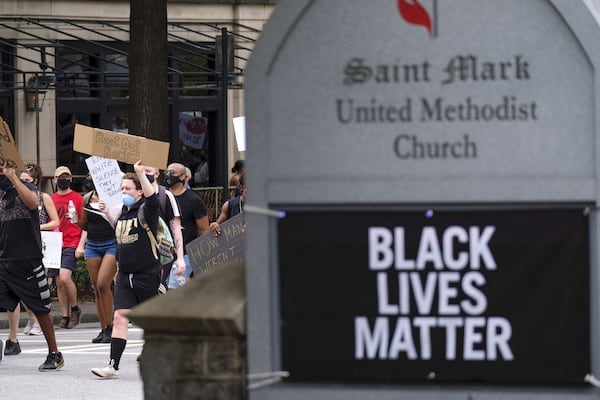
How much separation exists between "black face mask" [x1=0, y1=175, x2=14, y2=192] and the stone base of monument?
7.41 metres

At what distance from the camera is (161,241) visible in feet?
39.3

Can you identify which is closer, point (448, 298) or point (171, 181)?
point (448, 298)

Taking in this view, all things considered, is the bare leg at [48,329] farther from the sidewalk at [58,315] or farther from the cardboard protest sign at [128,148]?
the sidewalk at [58,315]

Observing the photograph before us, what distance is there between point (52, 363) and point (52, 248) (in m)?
4.09

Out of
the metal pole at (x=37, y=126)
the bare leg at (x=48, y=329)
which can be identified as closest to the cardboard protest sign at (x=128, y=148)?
the bare leg at (x=48, y=329)

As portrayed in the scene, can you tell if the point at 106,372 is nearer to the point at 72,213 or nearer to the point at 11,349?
the point at 11,349

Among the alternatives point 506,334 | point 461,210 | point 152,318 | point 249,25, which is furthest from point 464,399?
point 249,25

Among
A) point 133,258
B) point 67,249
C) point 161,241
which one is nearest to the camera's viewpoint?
point 133,258

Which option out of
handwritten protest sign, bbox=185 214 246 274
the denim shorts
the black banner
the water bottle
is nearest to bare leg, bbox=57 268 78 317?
the water bottle

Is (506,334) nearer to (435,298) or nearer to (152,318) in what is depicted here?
(435,298)

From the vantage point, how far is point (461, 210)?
5.45 metres

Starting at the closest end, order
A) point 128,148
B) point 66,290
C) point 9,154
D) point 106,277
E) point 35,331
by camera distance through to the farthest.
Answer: point 128,148 < point 9,154 < point 106,277 < point 35,331 < point 66,290

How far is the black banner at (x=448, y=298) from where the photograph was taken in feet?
17.7

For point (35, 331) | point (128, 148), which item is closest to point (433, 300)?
point (128, 148)
